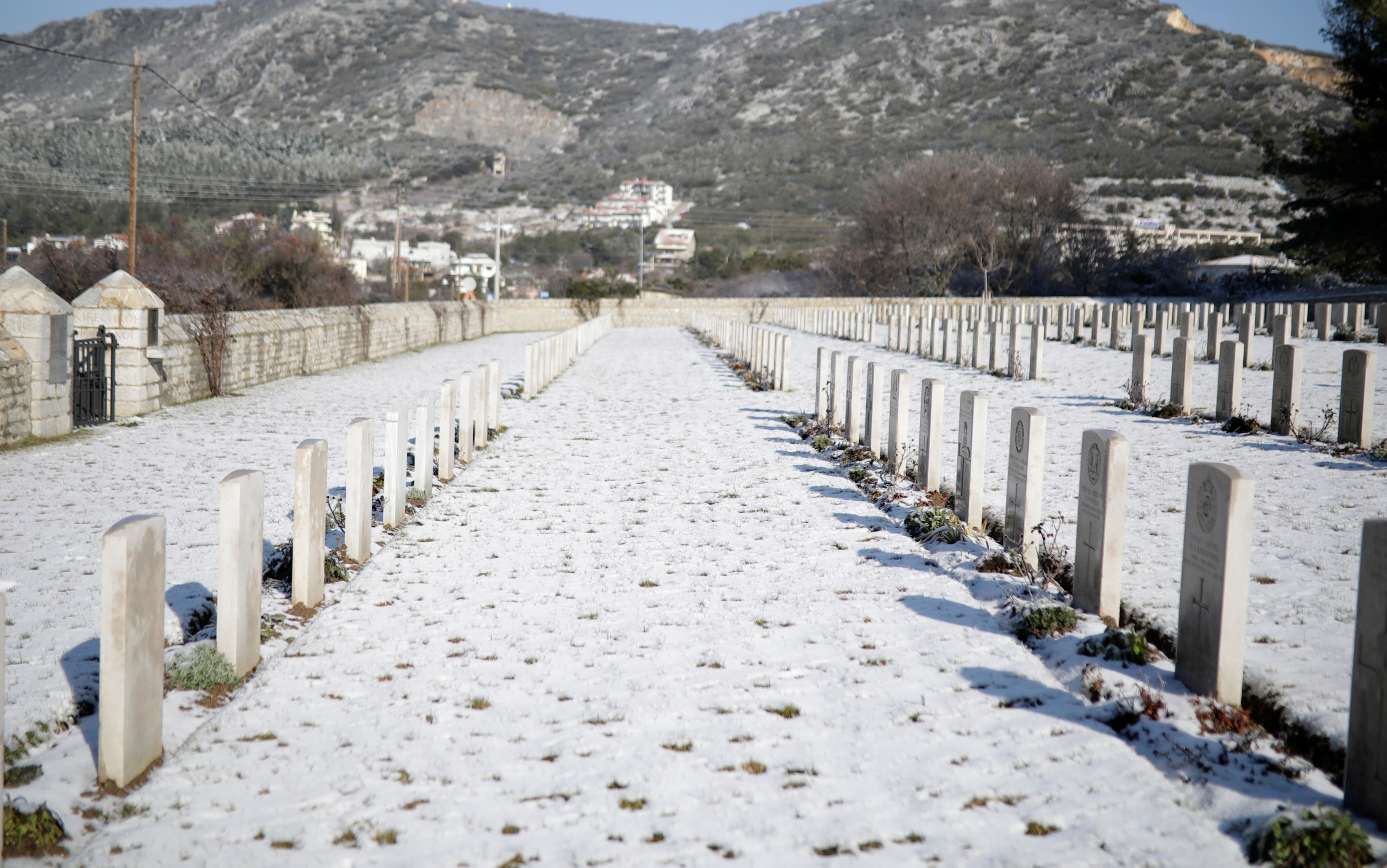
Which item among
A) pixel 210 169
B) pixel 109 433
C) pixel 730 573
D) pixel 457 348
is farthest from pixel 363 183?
pixel 730 573

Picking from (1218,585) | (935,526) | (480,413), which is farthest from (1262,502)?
(480,413)

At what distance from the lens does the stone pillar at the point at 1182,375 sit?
554 inches

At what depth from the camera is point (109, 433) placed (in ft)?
42.0

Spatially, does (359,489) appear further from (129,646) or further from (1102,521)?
(1102,521)

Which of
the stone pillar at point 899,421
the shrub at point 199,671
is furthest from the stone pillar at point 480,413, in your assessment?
the shrub at point 199,671

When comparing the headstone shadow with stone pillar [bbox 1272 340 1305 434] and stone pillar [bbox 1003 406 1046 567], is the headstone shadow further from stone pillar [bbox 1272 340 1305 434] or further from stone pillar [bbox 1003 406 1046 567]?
stone pillar [bbox 1272 340 1305 434]

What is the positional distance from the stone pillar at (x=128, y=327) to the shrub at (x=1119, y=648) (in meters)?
13.7

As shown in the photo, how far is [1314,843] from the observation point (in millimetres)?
3029

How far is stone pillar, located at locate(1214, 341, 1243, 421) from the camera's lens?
1298 cm

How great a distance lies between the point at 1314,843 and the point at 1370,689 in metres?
0.60

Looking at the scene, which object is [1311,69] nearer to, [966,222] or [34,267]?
[966,222]

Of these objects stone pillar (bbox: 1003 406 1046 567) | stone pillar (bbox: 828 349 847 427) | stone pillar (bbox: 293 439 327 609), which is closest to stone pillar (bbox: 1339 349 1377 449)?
stone pillar (bbox: 828 349 847 427)

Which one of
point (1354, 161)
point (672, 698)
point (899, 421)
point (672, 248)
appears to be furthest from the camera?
point (672, 248)

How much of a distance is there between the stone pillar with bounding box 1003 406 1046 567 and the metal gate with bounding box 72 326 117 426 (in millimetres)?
12061
